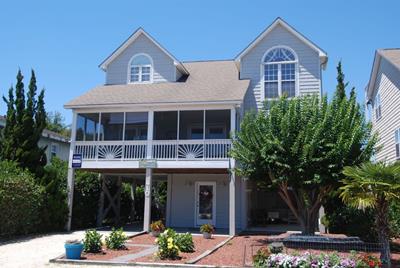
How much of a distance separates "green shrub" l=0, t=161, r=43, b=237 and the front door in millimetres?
7933

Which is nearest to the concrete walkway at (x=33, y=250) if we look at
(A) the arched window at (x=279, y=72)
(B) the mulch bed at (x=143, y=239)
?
(B) the mulch bed at (x=143, y=239)

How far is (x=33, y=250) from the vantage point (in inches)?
578

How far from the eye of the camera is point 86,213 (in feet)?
72.9

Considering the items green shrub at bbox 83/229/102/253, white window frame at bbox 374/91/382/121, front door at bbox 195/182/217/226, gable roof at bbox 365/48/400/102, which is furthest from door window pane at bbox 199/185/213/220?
gable roof at bbox 365/48/400/102

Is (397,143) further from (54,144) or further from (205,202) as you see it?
(54,144)

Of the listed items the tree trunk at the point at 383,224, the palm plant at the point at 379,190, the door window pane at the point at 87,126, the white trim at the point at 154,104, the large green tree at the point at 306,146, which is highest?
the white trim at the point at 154,104

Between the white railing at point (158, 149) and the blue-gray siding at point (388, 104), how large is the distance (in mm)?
8107

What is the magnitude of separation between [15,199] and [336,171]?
11861mm

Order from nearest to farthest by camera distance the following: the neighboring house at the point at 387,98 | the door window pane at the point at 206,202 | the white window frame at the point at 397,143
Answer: the white window frame at the point at 397,143 < the neighboring house at the point at 387,98 < the door window pane at the point at 206,202

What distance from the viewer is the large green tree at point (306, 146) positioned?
15.1m

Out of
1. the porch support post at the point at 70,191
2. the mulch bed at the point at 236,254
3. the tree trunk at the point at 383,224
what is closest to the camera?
the tree trunk at the point at 383,224

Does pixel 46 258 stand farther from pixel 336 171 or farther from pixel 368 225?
pixel 368 225

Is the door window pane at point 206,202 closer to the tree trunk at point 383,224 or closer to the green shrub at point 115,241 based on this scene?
the green shrub at point 115,241

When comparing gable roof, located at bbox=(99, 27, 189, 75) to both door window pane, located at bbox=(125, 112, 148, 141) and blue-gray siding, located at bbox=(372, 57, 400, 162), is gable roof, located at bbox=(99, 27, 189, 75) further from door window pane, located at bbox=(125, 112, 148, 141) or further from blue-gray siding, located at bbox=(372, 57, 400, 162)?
blue-gray siding, located at bbox=(372, 57, 400, 162)
